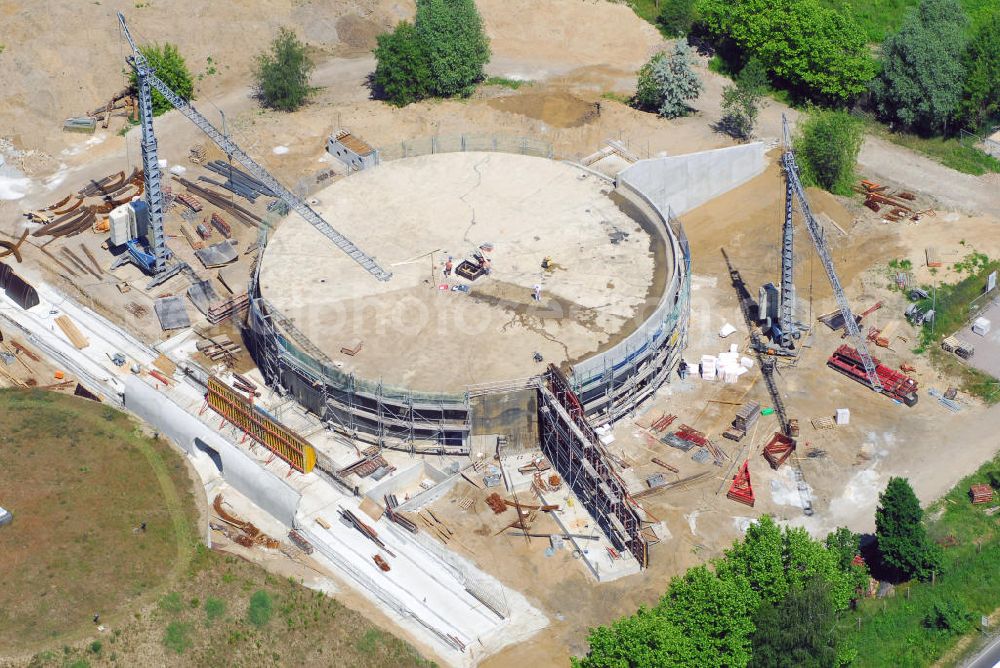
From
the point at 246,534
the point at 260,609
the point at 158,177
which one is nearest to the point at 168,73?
the point at 158,177

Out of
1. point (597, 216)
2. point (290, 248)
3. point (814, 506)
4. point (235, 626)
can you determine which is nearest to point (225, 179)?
point (290, 248)

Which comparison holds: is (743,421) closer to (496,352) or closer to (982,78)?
(496,352)

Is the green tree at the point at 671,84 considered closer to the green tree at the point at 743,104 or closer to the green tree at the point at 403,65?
the green tree at the point at 743,104

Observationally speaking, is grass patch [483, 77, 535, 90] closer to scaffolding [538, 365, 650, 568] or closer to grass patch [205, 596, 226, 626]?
scaffolding [538, 365, 650, 568]

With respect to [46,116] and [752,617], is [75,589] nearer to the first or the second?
[752,617]

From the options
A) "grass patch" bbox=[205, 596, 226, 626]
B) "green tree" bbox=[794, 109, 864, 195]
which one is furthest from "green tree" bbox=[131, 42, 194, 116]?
"grass patch" bbox=[205, 596, 226, 626]

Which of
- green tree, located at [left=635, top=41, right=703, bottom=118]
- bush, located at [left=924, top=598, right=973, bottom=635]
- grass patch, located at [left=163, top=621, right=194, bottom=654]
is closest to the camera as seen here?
grass patch, located at [left=163, top=621, right=194, bottom=654]
